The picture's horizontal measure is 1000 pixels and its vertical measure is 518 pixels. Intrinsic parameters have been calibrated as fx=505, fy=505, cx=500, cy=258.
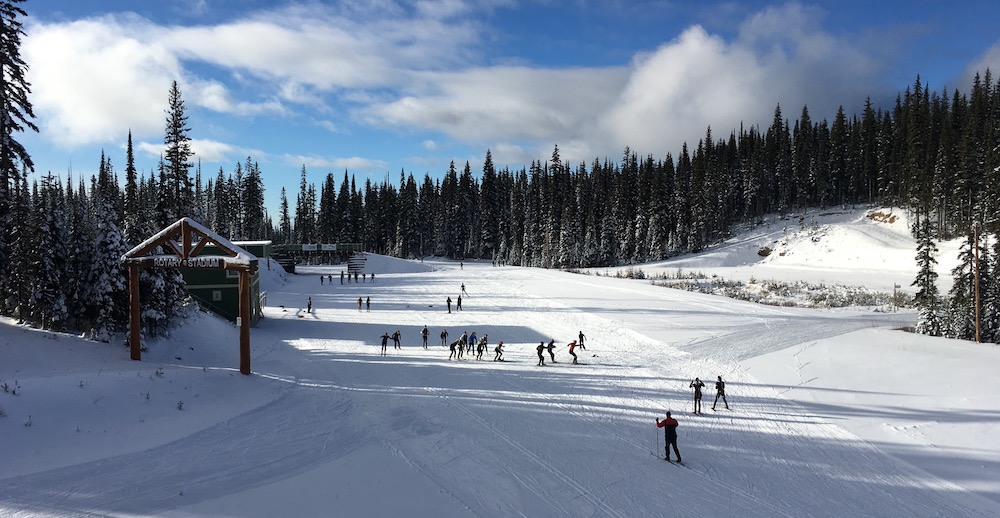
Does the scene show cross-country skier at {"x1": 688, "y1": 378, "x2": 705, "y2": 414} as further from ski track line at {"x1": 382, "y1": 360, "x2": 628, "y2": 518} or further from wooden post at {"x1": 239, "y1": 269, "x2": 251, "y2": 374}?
wooden post at {"x1": 239, "y1": 269, "x2": 251, "y2": 374}

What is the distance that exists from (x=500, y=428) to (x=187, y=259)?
12549 mm

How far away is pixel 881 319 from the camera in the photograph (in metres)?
34.2

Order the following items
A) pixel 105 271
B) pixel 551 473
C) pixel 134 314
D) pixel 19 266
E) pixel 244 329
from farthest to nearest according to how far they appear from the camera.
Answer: pixel 19 266
pixel 105 271
pixel 134 314
pixel 244 329
pixel 551 473

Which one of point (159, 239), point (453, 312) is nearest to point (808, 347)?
point (453, 312)

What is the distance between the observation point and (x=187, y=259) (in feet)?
58.5

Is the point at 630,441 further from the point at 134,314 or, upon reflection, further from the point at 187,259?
the point at 134,314

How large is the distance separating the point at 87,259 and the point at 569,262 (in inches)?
2611


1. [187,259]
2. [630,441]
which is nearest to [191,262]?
[187,259]

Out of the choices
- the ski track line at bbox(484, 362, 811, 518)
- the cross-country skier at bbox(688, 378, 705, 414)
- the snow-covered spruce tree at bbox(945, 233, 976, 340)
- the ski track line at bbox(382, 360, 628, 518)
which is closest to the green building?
the ski track line at bbox(484, 362, 811, 518)

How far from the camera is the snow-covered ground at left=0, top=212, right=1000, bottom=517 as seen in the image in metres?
9.85

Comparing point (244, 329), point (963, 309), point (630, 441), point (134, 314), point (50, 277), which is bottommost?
point (630, 441)

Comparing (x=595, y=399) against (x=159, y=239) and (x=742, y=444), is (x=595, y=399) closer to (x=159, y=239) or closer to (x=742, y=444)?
(x=742, y=444)

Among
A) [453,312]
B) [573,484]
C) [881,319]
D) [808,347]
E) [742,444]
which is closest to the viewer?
[573,484]

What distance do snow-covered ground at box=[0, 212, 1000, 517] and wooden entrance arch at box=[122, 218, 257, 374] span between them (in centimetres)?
124
